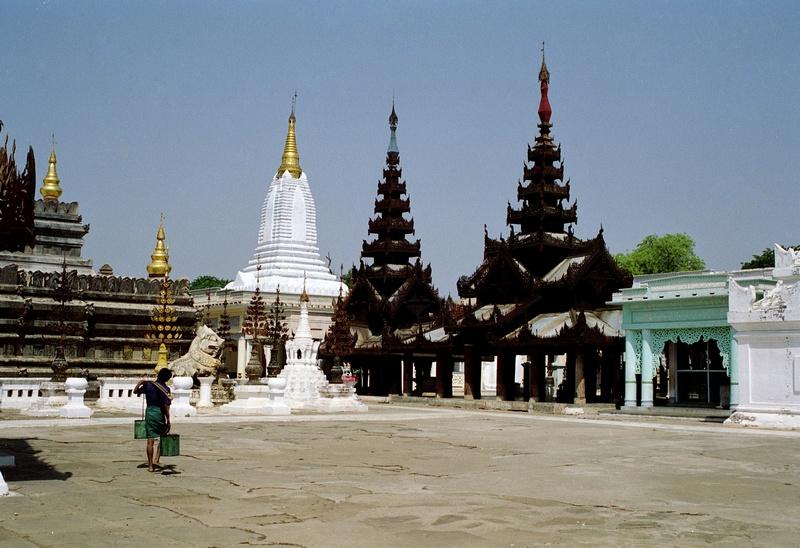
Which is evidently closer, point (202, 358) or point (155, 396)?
point (155, 396)

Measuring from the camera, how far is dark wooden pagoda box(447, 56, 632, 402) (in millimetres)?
36438

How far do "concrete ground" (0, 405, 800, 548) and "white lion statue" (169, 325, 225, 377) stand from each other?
17.1m

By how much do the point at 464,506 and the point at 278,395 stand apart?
1974 centimetres

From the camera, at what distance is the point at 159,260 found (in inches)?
2250

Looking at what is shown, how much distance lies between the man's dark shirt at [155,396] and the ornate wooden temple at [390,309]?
99.6ft

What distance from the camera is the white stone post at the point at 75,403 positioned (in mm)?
24016

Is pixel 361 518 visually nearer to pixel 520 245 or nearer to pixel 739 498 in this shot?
pixel 739 498

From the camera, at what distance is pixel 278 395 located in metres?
29.0

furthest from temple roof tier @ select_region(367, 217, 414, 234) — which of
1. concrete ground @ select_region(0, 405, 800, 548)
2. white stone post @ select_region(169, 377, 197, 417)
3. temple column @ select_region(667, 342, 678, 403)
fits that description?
concrete ground @ select_region(0, 405, 800, 548)

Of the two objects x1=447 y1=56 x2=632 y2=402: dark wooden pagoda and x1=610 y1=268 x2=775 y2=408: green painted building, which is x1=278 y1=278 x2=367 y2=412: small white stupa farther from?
x1=610 y1=268 x2=775 y2=408: green painted building

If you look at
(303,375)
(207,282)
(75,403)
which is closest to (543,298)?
(303,375)

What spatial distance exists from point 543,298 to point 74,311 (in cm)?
2115

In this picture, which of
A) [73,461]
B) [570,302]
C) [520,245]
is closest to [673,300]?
[570,302]

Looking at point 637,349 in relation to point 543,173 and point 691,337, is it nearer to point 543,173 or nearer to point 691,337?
point 691,337
